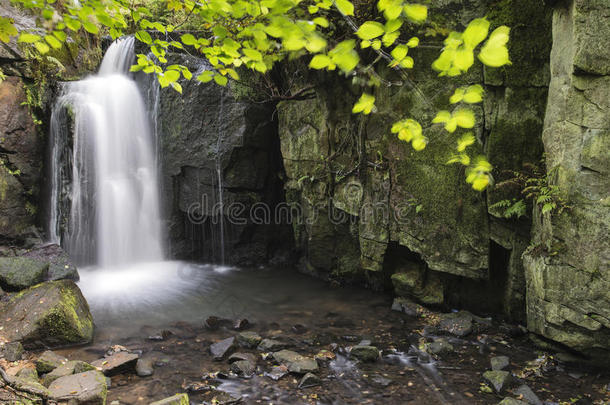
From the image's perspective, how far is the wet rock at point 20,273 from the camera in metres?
6.51

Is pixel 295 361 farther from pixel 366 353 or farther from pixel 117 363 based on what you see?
pixel 117 363

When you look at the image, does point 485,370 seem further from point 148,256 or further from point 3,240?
point 3,240

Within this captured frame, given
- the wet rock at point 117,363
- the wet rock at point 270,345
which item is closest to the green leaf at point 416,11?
the wet rock at point 270,345

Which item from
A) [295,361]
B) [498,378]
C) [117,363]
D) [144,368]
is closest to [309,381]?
[295,361]

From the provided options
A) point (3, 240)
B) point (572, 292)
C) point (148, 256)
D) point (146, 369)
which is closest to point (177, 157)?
point (148, 256)

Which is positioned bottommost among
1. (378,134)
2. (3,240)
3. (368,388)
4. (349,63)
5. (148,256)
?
(368,388)

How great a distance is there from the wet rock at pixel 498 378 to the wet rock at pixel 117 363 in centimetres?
427

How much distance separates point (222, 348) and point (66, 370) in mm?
1812

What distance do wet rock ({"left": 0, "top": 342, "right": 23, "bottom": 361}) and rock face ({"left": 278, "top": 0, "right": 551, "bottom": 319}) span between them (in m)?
5.36

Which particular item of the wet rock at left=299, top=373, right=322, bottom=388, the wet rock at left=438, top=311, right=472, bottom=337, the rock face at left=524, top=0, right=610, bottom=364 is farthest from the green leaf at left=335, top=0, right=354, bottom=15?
the wet rock at left=438, top=311, right=472, bottom=337

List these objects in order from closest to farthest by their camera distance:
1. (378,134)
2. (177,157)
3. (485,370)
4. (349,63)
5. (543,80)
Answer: (349,63) → (485,370) → (543,80) → (378,134) → (177,157)

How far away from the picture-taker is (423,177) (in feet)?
20.7

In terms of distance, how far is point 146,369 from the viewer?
4.68m

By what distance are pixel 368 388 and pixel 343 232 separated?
3979 millimetres
